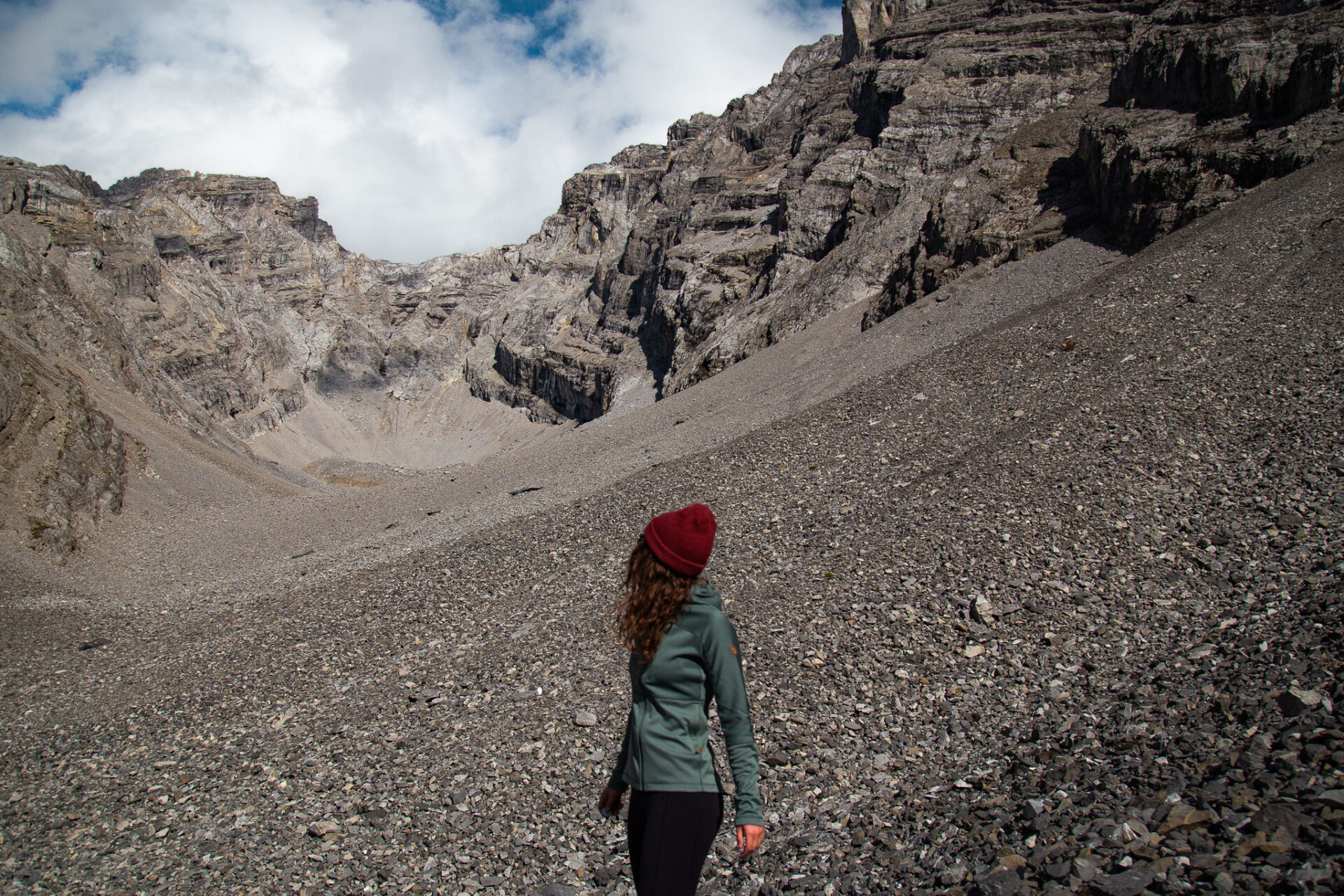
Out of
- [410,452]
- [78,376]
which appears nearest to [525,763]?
[78,376]

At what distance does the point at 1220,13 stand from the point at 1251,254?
95.0 ft

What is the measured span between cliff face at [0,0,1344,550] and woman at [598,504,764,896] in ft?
114

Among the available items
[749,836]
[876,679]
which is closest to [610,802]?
[749,836]

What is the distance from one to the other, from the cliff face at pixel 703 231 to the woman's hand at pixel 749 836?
34992 mm

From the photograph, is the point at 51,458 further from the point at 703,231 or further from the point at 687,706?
the point at 703,231

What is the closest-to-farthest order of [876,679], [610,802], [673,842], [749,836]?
[749,836] < [673,842] < [610,802] < [876,679]

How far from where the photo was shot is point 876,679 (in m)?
7.48

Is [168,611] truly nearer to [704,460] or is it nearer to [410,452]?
[704,460]

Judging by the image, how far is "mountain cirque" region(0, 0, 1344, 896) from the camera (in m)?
5.34

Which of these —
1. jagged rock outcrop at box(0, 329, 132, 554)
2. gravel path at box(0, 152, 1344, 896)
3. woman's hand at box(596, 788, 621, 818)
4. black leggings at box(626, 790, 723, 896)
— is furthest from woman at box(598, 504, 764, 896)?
jagged rock outcrop at box(0, 329, 132, 554)

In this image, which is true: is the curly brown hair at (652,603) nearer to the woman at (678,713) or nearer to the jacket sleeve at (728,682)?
the woman at (678,713)

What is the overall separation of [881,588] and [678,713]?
653 centimetres

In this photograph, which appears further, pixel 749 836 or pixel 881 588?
pixel 881 588

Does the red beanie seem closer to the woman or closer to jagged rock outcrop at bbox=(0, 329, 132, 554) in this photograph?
the woman
